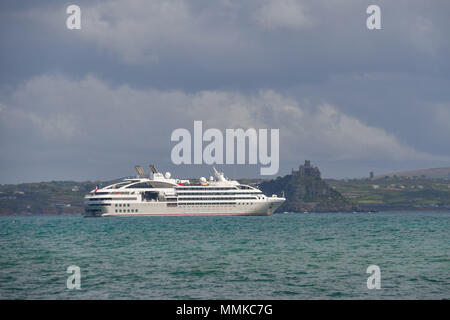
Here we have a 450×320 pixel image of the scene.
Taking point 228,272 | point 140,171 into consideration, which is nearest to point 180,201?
point 140,171

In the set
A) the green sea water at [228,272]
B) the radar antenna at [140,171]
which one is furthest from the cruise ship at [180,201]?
the green sea water at [228,272]

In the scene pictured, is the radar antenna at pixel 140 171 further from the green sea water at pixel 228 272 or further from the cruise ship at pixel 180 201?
the green sea water at pixel 228 272

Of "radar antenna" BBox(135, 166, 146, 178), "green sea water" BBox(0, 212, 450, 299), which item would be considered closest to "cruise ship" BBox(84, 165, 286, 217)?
"radar antenna" BBox(135, 166, 146, 178)

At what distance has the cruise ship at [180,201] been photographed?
168 m

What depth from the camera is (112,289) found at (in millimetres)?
27734

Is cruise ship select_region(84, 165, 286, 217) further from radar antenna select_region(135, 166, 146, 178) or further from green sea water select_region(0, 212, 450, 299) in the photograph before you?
green sea water select_region(0, 212, 450, 299)

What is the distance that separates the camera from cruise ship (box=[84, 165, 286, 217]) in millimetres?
168375

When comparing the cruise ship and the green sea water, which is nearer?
the green sea water

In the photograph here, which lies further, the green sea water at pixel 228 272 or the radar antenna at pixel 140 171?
the radar antenna at pixel 140 171

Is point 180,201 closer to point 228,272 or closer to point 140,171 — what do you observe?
point 140,171

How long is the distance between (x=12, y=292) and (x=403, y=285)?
61.2 feet
